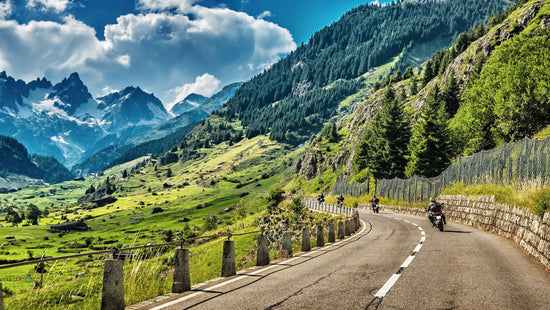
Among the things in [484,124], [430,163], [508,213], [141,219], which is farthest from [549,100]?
[141,219]

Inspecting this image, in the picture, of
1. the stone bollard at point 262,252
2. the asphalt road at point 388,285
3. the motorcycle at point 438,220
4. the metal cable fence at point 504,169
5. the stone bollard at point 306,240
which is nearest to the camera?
the asphalt road at point 388,285

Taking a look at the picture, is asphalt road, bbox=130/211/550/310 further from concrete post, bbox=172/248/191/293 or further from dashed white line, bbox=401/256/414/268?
concrete post, bbox=172/248/191/293

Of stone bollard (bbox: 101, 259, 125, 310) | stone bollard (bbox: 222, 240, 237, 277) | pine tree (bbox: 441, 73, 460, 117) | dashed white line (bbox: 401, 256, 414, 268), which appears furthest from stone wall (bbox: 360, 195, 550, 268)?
pine tree (bbox: 441, 73, 460, 117)

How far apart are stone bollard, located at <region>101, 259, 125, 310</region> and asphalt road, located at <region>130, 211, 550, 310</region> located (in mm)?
461

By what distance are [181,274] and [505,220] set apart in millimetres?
16674

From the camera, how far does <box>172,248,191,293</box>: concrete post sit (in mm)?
8875

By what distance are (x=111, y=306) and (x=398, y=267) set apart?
7852 mm

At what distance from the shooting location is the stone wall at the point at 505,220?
11391 millimetres

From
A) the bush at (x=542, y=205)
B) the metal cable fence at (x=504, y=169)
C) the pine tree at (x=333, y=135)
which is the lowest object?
the bush at (x=542, y=205)

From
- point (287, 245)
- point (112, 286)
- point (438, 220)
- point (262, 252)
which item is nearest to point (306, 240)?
point (287, 245)

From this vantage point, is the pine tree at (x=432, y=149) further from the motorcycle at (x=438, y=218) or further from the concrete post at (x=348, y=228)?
the concrete post at (x=348, y=228)

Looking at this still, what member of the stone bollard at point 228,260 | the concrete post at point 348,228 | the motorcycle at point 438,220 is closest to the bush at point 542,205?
the motorcycle at point 438,220

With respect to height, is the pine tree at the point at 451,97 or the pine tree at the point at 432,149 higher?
the pine tree at the point at 451,97

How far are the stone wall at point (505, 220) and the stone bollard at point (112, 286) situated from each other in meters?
11.2
